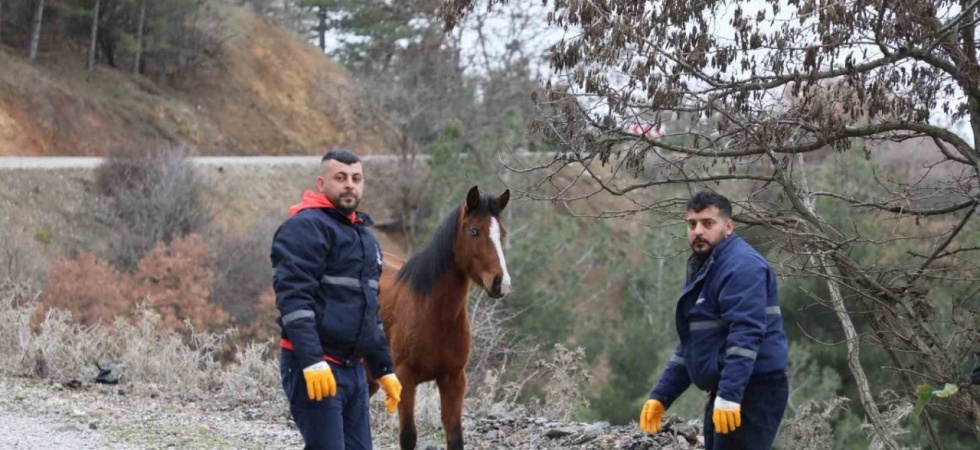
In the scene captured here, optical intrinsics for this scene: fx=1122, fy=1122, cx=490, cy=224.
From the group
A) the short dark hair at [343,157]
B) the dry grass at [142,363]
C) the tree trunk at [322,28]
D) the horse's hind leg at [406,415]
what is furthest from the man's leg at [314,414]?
the tree trunk at [322,28]

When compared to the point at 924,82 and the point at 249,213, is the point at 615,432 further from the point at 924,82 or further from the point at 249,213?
the point at 249,213

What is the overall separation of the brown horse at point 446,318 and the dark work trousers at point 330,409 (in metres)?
2.22

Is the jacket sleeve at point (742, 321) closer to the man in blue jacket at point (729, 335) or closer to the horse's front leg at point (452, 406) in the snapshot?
the man in blue jacket at point (729, 335)

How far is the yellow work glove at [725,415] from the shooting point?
5137 mm

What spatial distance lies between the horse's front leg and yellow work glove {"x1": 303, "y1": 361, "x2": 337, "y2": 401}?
2.75m

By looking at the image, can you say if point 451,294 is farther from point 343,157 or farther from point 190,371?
point 190,371

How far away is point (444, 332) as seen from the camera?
7844mm

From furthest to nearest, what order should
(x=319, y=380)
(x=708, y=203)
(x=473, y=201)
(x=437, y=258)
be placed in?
(x=437, y=258), (x=473, y=201), (x=708, y=203), (x=319, y=380)

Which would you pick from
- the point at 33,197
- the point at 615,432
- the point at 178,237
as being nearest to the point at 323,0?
the point at 33,197

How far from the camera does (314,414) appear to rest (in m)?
5.26

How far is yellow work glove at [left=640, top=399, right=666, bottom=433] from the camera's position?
580cm

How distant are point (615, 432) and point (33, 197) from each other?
2527 cm

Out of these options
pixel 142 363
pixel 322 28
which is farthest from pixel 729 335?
pixel 322 28

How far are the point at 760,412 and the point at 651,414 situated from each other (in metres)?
0.61
